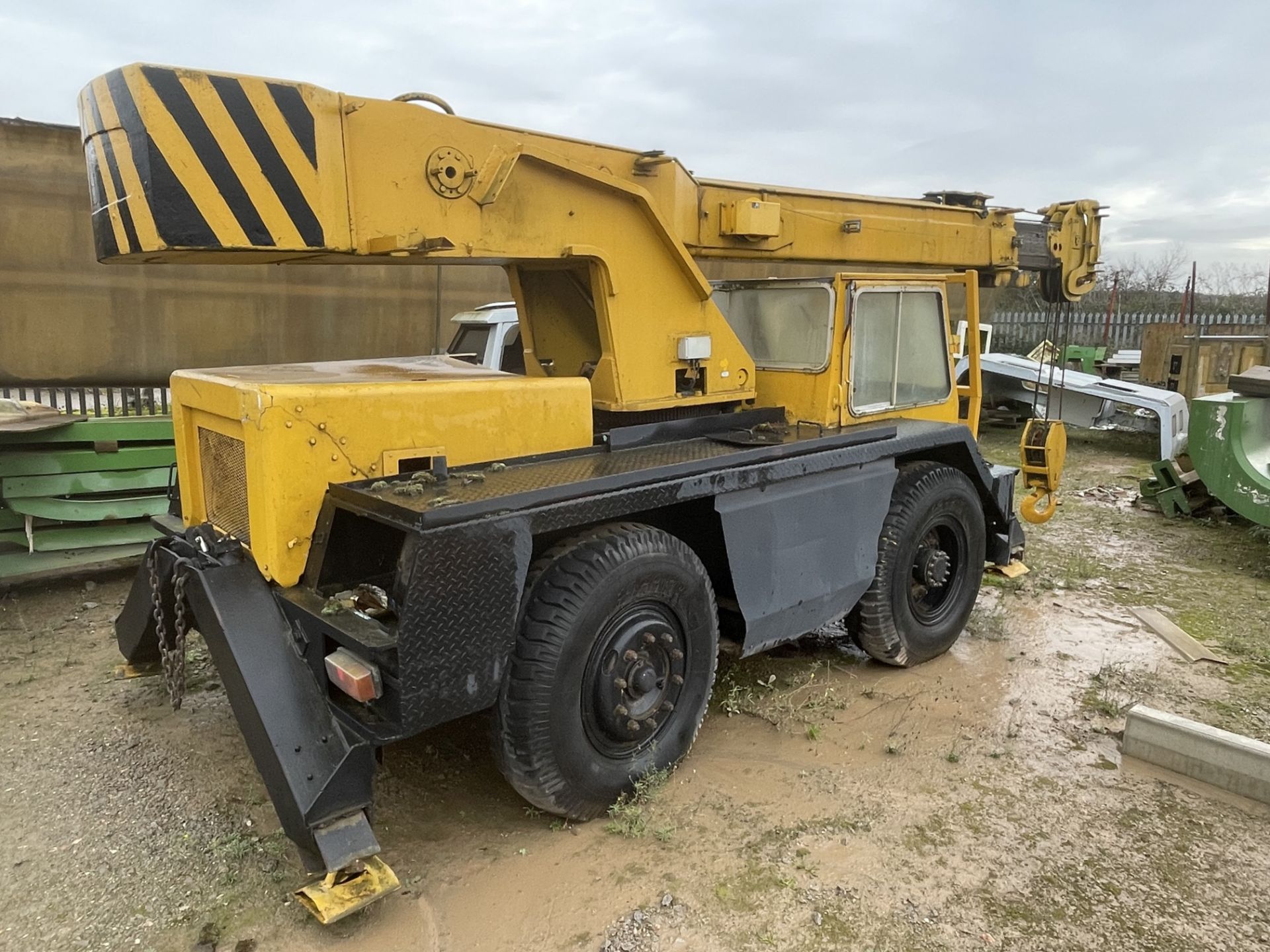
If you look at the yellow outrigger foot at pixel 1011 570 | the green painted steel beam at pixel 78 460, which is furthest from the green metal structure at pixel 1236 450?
the green painted steel beam at pixel 78 460

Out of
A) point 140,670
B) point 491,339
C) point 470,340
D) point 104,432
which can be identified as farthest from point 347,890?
point 470,340

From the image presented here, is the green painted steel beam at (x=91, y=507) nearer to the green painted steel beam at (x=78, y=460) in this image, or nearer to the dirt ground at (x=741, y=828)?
the green painted steel beam at (x=78, y=460)

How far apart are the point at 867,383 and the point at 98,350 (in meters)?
5.12

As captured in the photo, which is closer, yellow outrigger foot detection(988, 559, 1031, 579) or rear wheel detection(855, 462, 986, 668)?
rear wheel detection(855, 462, 986, 668)

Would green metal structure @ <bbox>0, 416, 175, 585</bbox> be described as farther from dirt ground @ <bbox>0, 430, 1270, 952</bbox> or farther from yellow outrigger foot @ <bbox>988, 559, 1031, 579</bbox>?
yellow outrigger foot @ <bbox>988, 559, 1031, 579</bbox>

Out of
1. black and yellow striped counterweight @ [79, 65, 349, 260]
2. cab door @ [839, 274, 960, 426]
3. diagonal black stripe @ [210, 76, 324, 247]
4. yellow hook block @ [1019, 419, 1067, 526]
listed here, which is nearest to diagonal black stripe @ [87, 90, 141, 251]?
black and yellow striped counterweight @ [79, 65, 349, 260]

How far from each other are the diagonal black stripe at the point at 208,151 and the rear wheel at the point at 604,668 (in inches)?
58.2

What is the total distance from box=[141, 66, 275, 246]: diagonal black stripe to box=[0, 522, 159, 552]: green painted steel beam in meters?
3.40

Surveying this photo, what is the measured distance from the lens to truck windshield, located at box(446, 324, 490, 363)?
6820mm

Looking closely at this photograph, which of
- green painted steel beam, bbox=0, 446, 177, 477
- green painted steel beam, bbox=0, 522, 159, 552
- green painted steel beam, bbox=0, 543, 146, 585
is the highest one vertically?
green painted steel beam, bbox=0, 446, 177, 477

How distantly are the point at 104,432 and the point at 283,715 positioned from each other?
3.74 m

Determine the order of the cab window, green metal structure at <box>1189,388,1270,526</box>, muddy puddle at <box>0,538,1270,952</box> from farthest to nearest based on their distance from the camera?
1. green metal structure at <box>1189,388,1270,526</box>
2. the cab window
3. muddy puddle at <box>0,538,1270,952</box>

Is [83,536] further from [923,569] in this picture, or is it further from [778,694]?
[923,569]

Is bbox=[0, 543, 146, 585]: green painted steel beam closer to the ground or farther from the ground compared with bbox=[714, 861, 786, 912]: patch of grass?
farther from the ground
